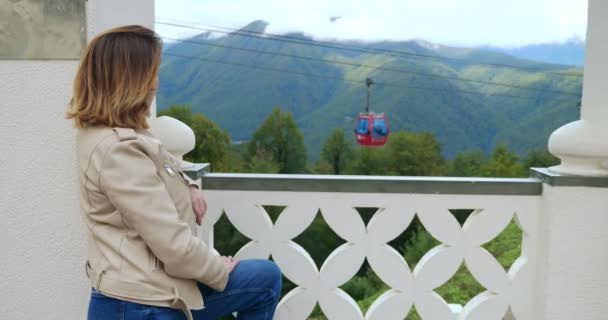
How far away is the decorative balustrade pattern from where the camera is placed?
2004 mm

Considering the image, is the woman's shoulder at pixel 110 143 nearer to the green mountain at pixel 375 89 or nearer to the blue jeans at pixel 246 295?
the blue jeans at pixel 246 295

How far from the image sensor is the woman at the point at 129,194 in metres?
1.23

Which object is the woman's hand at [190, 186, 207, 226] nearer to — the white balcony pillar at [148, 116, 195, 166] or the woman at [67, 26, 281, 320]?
the woman at [67, 26, 281, 320]

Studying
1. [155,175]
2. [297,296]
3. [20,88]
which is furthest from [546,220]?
[20,88]

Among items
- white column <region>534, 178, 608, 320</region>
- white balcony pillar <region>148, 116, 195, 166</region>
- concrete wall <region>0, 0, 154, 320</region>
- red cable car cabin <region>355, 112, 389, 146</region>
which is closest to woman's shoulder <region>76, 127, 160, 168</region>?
concrete wall <region>0, 0, 154, 320</region>

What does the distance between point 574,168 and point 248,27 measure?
157 feet

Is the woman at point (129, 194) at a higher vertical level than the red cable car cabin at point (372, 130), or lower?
higher

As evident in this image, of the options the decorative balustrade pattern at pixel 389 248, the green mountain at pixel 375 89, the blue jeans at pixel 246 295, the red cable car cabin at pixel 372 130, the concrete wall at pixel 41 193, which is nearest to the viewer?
the blue jeans at pixel 246 295

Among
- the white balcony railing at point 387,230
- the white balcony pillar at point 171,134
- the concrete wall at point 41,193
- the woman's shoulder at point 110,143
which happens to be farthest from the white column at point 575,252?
the concrete wall at point 41,193

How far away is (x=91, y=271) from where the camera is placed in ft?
4.42

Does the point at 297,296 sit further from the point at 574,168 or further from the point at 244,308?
the point at 574,168

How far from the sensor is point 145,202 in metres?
1.22

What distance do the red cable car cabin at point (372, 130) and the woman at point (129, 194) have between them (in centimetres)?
1413

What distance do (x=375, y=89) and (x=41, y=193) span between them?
39.2m
